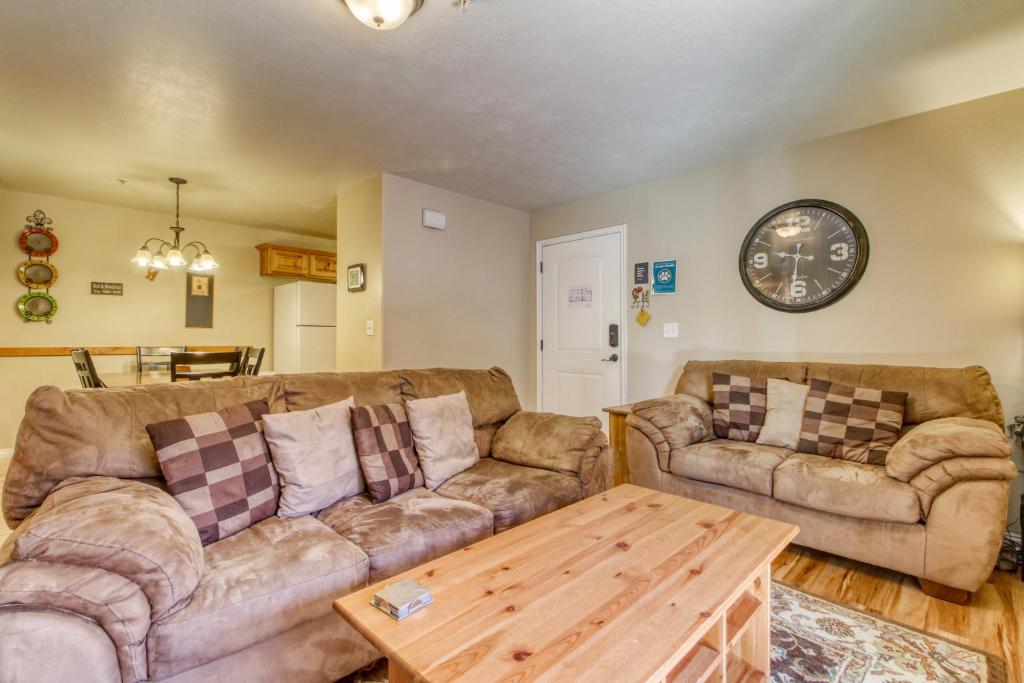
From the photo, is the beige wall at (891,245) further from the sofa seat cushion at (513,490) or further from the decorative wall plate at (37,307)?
the decorative wall plate at (37,307)

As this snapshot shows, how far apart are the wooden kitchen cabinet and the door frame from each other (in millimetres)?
2234

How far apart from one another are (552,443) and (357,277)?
2384mm

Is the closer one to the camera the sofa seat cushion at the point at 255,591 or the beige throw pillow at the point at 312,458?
the sofa seat cushion at the point at 255,591

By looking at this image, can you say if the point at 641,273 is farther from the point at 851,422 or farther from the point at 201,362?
the point at 201,362

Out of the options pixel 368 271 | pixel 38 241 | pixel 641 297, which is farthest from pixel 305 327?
pixel 641 297

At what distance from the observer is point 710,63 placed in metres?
2.23

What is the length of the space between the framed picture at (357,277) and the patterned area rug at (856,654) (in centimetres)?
287

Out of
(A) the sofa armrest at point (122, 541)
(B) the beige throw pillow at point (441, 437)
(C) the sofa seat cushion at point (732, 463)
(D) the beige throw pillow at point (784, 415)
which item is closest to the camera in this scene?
(A) the sofa armrest at point (122, 541)

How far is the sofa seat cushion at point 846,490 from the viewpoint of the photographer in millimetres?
2025

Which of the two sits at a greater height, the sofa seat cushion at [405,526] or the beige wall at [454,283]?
the beige wall at [454,283]

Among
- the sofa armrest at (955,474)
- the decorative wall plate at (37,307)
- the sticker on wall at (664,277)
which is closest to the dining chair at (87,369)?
the decorative wall plate at (37,307)

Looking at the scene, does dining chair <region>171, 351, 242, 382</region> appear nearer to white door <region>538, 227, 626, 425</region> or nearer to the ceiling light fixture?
the ceiling light fixture

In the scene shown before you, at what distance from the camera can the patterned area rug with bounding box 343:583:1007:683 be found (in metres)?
1.53

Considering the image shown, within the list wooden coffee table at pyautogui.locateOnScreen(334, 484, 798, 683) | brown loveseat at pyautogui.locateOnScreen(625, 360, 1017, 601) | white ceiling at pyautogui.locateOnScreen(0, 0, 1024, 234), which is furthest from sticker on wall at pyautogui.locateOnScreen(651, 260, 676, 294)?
wooden coffee table at pyautogui.locateOnScreen(334, 484, 798, 683)
